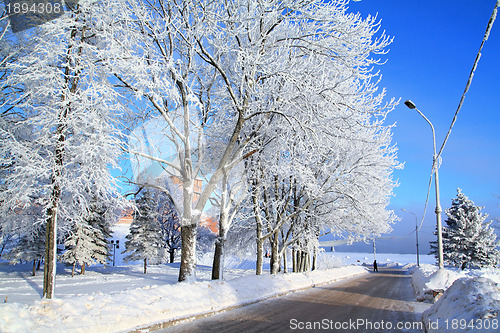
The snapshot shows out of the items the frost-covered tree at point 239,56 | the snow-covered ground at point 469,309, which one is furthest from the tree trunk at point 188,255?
the snow-covered ground at point 469,309

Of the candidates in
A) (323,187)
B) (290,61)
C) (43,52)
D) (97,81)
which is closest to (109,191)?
(97,81)

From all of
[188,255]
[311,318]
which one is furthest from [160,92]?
[311,318]

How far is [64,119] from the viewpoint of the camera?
8109mm

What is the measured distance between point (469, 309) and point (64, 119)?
30.9 feet

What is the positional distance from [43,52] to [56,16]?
1.59 meters

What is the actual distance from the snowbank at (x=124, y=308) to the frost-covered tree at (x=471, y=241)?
123ft

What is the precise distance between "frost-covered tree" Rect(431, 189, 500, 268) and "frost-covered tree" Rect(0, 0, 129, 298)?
1644 inches

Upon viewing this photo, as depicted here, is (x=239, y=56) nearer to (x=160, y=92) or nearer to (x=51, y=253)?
(x=160, y=92)

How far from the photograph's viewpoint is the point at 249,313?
28.2 feet

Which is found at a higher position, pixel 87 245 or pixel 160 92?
pixel 160 92

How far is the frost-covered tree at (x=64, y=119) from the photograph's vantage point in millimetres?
7922

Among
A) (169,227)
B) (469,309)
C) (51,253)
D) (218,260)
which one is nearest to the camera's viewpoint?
(469,309)

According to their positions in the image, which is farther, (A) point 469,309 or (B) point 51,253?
(B) point 51,253

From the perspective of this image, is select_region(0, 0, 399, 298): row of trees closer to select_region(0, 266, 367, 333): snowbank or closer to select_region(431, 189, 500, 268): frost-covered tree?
select_region(0, 266, 367, 333): snowbank
